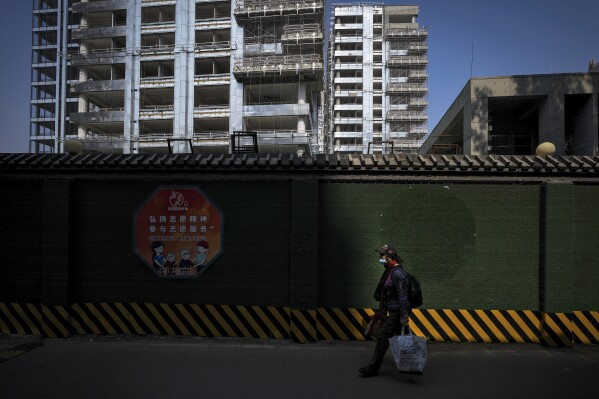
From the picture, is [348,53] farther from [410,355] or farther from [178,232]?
[410,355]

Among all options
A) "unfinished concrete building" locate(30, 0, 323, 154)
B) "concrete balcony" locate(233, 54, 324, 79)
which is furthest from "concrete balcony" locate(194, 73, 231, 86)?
"concrete balcony" locate(233, 54, 324, 79)

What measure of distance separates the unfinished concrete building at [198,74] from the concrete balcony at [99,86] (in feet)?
0.37

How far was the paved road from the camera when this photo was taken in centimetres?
551

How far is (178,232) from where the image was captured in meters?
8.05

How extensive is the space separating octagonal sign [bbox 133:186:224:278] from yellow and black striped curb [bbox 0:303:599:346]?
93 cm

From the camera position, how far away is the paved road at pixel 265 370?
5.51m

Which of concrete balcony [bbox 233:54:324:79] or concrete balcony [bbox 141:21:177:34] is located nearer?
concrete balcony [bbox 233:54:324:79]

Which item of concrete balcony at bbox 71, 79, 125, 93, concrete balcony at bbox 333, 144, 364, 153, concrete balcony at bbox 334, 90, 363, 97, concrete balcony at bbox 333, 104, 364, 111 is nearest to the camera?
concrete balcony at bbox 71, 79, 125, 93

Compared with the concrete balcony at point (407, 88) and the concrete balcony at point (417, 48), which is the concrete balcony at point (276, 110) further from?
the concrete balcony at point (417, 48)

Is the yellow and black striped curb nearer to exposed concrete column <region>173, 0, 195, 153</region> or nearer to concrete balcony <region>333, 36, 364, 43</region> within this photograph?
exposed concrete column <region>173, 0, 195, 153</region>

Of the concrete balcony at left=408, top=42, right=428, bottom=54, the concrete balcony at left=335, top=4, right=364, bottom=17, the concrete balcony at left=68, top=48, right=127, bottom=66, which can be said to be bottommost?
the concrete balcony at left=68, top=48, right=127, bottom=66

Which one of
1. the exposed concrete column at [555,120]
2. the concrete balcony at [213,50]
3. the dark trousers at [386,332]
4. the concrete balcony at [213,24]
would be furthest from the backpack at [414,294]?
the concrete balcony at [213,24]

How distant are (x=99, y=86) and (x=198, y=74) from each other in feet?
37.0

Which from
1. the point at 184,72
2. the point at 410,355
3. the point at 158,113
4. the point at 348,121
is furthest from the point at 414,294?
the point at 348,121
